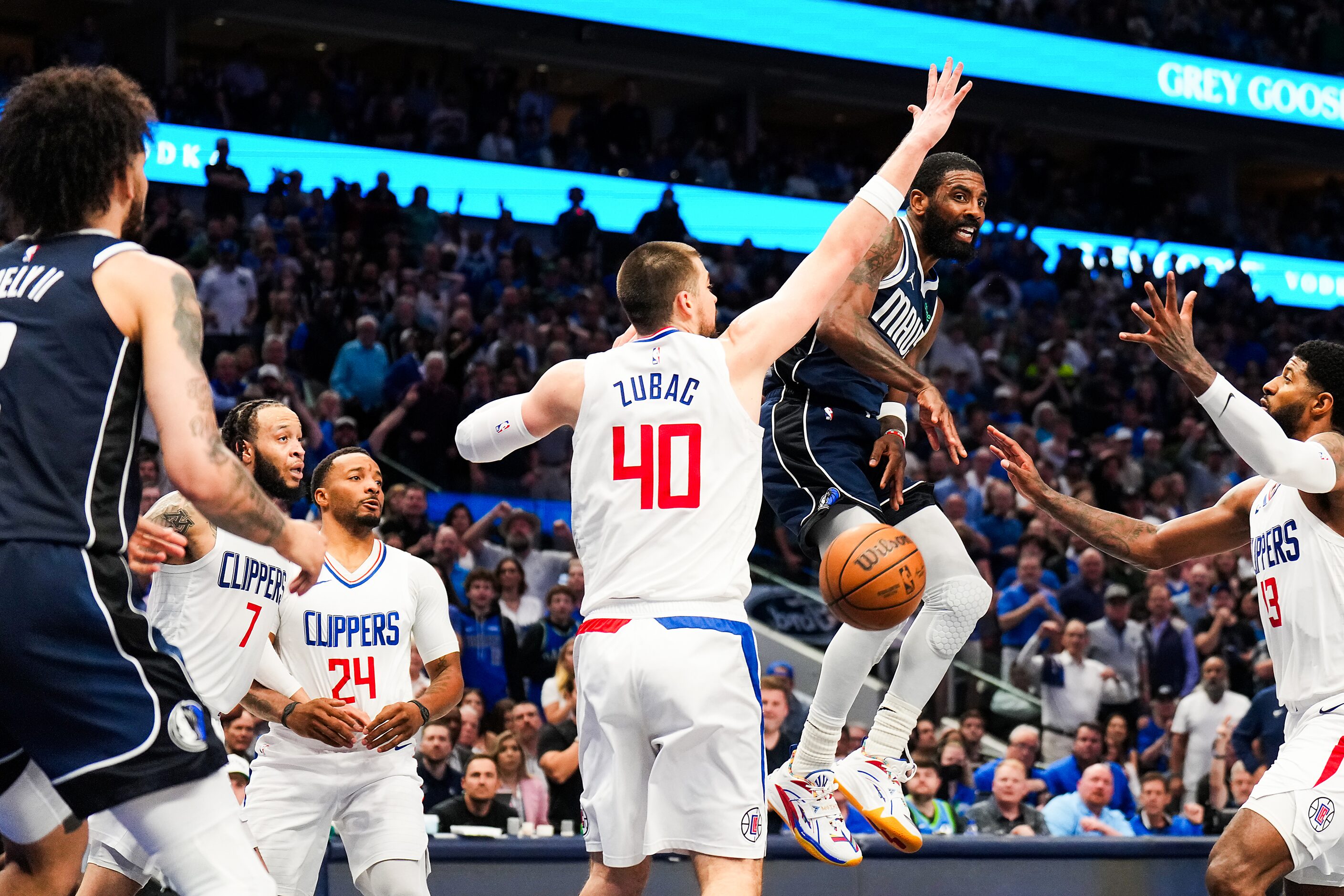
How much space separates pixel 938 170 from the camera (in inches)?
239

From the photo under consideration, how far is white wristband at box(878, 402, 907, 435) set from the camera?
6.08 m

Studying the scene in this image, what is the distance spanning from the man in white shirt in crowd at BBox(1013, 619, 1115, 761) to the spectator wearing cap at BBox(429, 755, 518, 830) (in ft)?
16.8

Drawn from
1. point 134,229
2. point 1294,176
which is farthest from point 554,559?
point 1294,176

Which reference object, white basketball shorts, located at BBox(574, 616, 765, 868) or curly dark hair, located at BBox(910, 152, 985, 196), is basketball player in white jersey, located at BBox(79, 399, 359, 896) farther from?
curly dark hair, located at BBox(910, 152, 985, 196)

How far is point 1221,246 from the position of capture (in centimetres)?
2359

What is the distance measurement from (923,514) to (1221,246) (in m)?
19.4

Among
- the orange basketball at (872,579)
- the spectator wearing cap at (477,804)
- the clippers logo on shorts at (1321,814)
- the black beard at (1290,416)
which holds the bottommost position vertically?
the spectator wearing cap at (477,804)

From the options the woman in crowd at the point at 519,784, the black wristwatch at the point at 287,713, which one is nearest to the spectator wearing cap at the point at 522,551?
the woman in crowd at the point at 519,784

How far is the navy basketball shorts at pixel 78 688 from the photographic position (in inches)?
126

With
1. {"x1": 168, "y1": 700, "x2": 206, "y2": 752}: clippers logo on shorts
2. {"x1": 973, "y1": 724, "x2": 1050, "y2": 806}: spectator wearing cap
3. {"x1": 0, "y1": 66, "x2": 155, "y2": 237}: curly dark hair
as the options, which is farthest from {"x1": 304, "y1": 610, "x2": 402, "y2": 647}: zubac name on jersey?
{"x1": 973, "y1": 724, "x2": 1050, "y2": 806}: spectator wearing cap

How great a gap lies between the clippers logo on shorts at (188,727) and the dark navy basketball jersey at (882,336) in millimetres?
2957

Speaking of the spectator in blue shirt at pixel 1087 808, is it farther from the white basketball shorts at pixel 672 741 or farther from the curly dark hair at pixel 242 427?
the curly dark hair at pixel 242 427

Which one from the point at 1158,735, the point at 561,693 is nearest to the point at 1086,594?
the point at 1158,735

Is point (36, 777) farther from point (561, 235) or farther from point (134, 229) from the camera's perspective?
point (561, 235)
